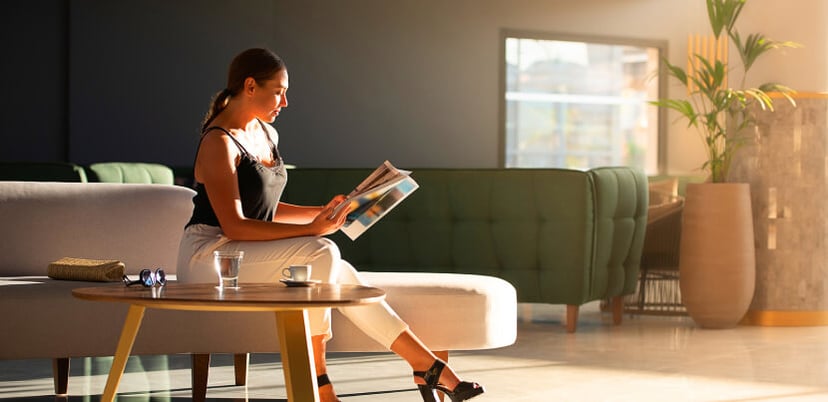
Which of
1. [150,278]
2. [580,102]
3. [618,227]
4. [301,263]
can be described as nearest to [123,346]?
[150,278]

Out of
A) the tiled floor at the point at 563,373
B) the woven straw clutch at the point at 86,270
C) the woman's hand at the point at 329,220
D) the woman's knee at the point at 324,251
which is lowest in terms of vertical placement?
the tiled floor at the point at 563,373

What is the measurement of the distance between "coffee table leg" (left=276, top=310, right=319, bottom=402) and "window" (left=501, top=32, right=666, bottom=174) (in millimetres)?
7881

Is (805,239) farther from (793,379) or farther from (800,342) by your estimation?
(793,379)

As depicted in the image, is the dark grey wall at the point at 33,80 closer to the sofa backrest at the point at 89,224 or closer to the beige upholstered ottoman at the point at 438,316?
the sofa backrest at the point at 89,224

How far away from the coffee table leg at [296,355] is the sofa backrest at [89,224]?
4.85 feet

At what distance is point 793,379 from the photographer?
14.0 feet

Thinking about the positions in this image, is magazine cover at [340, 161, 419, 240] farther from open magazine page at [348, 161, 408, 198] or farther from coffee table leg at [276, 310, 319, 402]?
coffee table leg at [276, 310, 319, 402]

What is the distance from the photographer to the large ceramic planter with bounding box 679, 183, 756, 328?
5.96 meters

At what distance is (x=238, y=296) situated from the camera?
7.78ft

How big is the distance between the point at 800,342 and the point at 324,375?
3070 millimetres

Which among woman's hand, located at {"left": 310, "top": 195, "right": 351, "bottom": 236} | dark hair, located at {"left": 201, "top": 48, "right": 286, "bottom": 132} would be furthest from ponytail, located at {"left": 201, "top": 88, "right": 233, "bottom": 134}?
woman's hand, located at {"left": 310, "top": 195, "right": 351, "bottom": 236}

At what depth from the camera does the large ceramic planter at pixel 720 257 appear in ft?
19.5

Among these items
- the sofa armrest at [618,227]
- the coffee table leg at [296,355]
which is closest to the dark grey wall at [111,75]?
the sofa armrest at [618,227]

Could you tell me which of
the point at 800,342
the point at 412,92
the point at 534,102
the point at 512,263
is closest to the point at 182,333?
the point at 512,263
